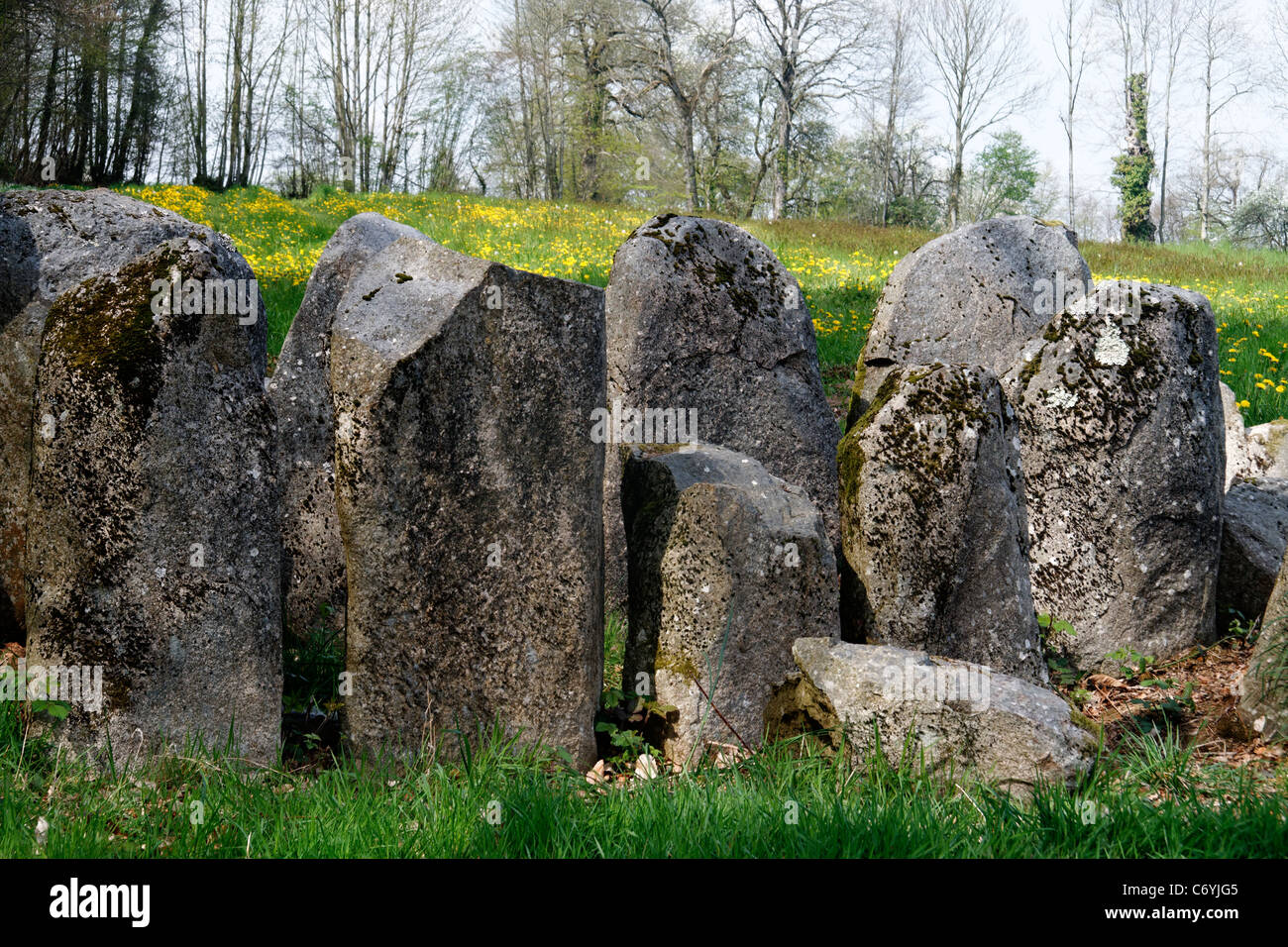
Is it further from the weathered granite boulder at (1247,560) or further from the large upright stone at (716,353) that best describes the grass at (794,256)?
the large upright stone at (716,353)

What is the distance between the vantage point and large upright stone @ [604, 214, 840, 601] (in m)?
5.66

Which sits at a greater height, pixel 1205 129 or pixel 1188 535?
pixel 1205 129

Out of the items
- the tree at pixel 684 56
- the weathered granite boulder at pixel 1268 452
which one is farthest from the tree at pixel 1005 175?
the weathered granite boulder at pixel 1268 452

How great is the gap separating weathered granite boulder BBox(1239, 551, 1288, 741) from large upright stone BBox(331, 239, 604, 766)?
2981mm

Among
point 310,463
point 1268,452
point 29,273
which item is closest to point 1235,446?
point 1268,452

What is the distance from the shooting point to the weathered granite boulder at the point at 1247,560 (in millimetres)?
5973

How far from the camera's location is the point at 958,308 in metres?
6.74

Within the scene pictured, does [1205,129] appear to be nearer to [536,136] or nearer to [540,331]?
[536,136]

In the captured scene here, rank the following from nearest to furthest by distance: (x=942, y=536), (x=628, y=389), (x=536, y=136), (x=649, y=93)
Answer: (x=942, y=536)
(x=628, y=389)
(x=649, y=93)
(x=536, y=136)

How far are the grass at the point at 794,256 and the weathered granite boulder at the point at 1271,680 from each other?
5.28m

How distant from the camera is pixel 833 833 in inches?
119

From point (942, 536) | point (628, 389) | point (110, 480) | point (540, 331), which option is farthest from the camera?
point (628, 389)
